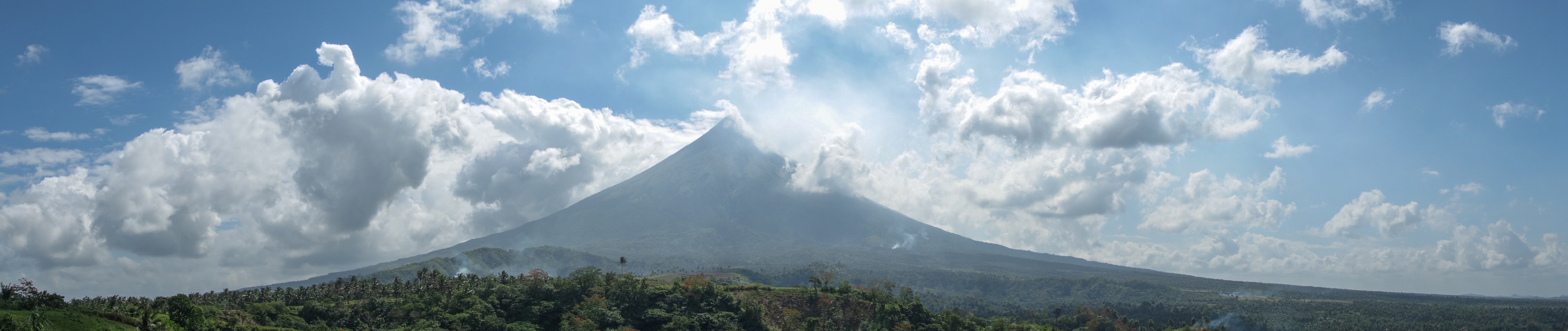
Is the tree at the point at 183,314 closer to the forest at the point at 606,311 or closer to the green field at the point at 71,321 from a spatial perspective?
→ the forest at the point at 606,311

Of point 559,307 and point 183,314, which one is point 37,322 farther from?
point 559,307

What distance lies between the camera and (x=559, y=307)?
229 feet

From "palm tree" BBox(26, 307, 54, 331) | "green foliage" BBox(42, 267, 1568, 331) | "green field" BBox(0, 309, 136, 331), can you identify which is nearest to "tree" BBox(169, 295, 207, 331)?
"green foliage" BBox(42, 267, 1568, 331)

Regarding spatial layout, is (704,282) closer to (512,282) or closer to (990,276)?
(512,282)

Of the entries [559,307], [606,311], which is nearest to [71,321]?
[606,311]

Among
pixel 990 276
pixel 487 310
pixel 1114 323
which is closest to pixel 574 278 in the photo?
pixel 487 310

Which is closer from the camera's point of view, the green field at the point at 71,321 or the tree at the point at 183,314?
the green field at the point at 71,321

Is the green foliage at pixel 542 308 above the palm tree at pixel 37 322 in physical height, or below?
below

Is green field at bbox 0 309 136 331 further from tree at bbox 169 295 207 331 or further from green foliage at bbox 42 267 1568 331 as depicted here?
tree at bbox 169 295 207 331

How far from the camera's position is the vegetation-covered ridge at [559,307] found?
59750 millimetres

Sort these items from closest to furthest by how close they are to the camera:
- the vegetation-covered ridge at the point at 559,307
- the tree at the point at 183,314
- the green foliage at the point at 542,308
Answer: the tree at the point at 183,314, the green foliage at the point at 542,308, the vegetation-covered ridge at the point at 559,307

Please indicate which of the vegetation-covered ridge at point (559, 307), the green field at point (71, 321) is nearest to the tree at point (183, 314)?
the vegetation-covered ridge at point (559, 307)

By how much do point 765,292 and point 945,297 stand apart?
97.6m

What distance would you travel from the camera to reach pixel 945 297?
17012cm
